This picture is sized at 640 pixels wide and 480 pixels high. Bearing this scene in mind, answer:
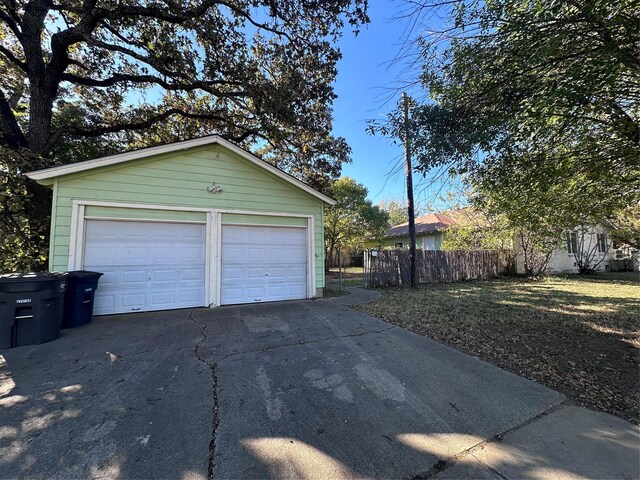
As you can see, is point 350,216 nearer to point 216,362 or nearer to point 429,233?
point 429,233

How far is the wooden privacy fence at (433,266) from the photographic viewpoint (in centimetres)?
1052

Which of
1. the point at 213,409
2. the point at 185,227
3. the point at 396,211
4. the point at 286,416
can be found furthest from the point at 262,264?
the point at 396,211

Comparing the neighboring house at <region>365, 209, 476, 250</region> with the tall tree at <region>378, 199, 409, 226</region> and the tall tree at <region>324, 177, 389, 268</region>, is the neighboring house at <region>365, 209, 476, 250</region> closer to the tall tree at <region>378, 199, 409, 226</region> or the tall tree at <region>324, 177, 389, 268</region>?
the tall tree at <region>324, 177, 389, 268</region>

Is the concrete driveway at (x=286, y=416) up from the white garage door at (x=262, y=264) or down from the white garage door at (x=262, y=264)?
down

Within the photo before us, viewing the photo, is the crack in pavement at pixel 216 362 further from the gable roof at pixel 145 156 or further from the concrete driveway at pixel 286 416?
the gable roof at pixel 145 156

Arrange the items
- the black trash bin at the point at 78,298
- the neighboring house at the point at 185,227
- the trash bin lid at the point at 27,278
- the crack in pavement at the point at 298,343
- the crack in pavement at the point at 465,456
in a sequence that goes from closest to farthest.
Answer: the crack in pavement at the point at 465,456 < the crack in pavement at the point at 298,343 < the trash bin lid at the point at 27,278 < the black trash bin at the point at 78,298 < the neighboring house at the point at 185,227

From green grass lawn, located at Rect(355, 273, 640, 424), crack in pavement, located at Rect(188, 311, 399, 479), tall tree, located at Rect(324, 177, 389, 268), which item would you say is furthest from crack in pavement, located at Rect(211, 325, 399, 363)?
tall tree, located at Rect(324, 177, 389, 268)

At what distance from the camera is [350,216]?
1811cm

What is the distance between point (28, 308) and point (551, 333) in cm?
868

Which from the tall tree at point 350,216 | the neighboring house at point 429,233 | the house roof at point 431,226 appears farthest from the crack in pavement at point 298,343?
the house roof at point 431,226

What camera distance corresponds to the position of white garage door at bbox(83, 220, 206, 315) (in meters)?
5.70

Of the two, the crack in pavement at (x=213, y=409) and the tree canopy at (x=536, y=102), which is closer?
the crack in pavement at (x=213, y=409)

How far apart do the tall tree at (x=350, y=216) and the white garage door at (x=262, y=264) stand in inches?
385

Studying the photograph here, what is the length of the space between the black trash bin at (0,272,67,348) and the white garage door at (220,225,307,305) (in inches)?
121
